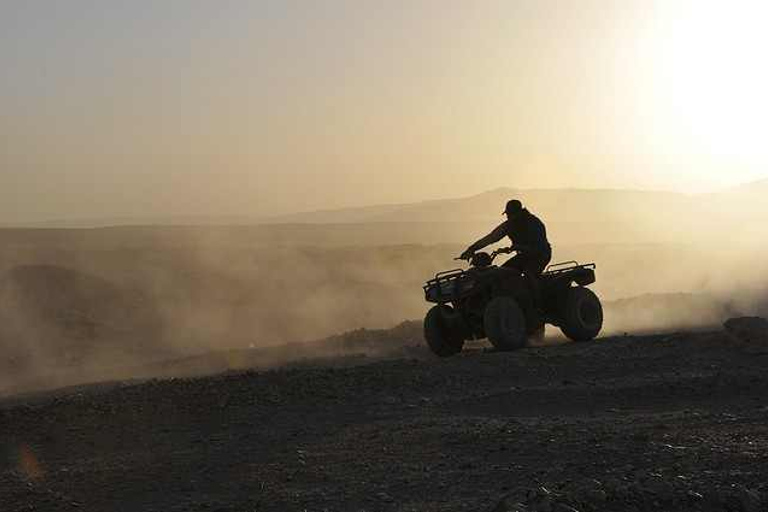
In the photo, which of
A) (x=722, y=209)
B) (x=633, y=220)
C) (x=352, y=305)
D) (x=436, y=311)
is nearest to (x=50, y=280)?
(x=352, y=305)

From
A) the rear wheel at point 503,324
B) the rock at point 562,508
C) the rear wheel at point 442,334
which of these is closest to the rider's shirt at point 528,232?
the rear wheel at point 503,324

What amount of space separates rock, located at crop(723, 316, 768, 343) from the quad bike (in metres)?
2.40

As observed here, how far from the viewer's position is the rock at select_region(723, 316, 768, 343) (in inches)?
502

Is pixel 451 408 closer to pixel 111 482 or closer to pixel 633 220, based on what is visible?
pixel 111 482

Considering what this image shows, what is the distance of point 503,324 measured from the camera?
1388cm

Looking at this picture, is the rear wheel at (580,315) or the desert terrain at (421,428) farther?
the rear wheel at (580,315)

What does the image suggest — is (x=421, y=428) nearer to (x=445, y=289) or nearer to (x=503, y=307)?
(x=503, y=307)

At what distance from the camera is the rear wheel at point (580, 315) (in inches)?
587

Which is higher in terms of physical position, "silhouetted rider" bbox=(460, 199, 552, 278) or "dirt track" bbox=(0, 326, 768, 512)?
"silhouetted rider" bbox=(460, 199, 552, 278)

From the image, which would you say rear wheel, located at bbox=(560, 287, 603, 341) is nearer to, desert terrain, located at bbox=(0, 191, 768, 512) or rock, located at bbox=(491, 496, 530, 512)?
desert terrain, located at bbox=(0, 191, 768, 512)

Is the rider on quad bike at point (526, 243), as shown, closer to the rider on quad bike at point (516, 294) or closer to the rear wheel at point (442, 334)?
the rider on quad bike at point (516, 294)

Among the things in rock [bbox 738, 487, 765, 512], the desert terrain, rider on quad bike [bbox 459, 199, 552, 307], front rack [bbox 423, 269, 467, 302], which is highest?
rider on quad bike [bbox 459, 199, 552, 307]

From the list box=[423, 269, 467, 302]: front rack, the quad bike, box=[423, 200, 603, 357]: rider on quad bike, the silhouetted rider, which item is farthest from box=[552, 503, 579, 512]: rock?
the silhouetted rider

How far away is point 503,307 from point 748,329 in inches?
128
